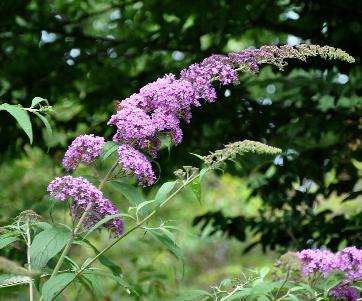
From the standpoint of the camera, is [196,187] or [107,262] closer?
[196,187]

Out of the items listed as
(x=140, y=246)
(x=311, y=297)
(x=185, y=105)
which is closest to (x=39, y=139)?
(x=185, y=105)

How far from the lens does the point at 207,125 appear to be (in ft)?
16.2

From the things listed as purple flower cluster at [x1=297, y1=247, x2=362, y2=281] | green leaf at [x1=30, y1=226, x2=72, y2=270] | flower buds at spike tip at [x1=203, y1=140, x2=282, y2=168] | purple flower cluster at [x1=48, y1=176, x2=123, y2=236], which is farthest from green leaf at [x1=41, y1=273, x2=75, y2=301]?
purple flower cluster at [x1=297, y1=247, x2=362, y2=281]

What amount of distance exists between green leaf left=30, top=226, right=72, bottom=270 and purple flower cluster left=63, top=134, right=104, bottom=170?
10.6 inches

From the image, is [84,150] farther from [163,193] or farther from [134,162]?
[163,193]

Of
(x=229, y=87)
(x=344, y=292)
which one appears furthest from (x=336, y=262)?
(x=229, y=87)

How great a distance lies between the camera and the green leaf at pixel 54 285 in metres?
2.21

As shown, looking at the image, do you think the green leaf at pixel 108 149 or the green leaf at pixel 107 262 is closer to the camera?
the green leaf at pixel 108 149

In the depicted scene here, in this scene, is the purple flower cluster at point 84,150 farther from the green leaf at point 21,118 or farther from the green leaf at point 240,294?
the green leaf at point 240,294

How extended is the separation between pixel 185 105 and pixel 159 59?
2534 mm

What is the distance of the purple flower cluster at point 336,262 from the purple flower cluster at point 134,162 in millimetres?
543

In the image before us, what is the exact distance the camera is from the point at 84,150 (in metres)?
Answer: 2.51

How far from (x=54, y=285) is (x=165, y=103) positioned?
69 centimetres

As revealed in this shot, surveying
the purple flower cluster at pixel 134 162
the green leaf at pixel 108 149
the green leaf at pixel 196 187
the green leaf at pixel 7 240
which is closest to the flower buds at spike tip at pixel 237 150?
the green leaf at pixel 196 187
